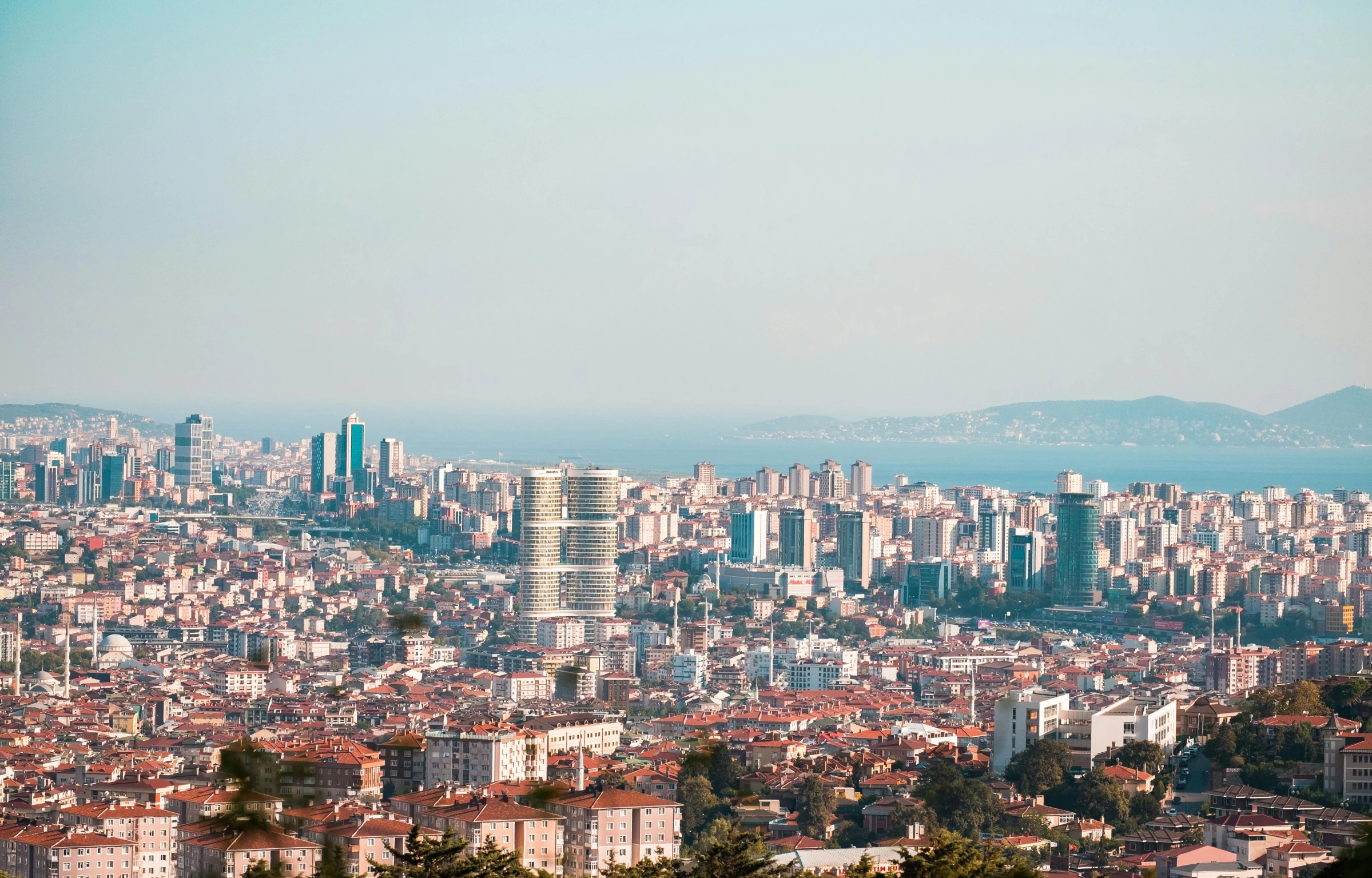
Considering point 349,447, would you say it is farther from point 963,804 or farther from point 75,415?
point 963,804

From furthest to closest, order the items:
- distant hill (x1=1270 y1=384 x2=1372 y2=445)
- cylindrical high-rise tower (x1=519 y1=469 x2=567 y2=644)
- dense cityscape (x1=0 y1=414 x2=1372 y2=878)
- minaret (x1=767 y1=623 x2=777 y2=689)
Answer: distant hill (x1=1270 y1=384 x2=1372 y2=445)
cylindrical high-rise tower (x1=519 y1=469 x2=567 y2=644)
minaret (x1=767 y1=623 x2=777 y2=689)
dense cityscape (x1=0 y1=414 x2=1372 y2=878)

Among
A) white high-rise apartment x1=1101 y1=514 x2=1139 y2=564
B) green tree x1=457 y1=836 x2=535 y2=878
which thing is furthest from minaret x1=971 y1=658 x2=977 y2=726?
white high-rise apartment x1=1101 y1=514 x2=1139 y2=564

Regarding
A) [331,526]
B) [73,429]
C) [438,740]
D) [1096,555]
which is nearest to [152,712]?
[438,740]

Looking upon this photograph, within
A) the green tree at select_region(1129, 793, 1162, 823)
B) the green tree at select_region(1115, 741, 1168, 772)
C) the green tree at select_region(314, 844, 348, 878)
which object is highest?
the green tree at select_region(314, 844, 348, 878)

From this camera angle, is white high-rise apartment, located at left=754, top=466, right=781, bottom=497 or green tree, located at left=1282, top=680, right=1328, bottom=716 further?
white high-rise apartment, located at left=754, top=466, right=781, bottom=497

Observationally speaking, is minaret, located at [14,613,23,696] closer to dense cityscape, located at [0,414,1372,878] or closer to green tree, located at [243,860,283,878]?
dense cityscape, located at [0,414,1372,878]

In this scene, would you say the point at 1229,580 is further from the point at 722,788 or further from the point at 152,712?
the point at 722,788

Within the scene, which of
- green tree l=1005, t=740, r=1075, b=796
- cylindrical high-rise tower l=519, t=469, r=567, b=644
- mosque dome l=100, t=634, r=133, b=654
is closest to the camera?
green tree l=1005, t=740, r=1075, b=796
